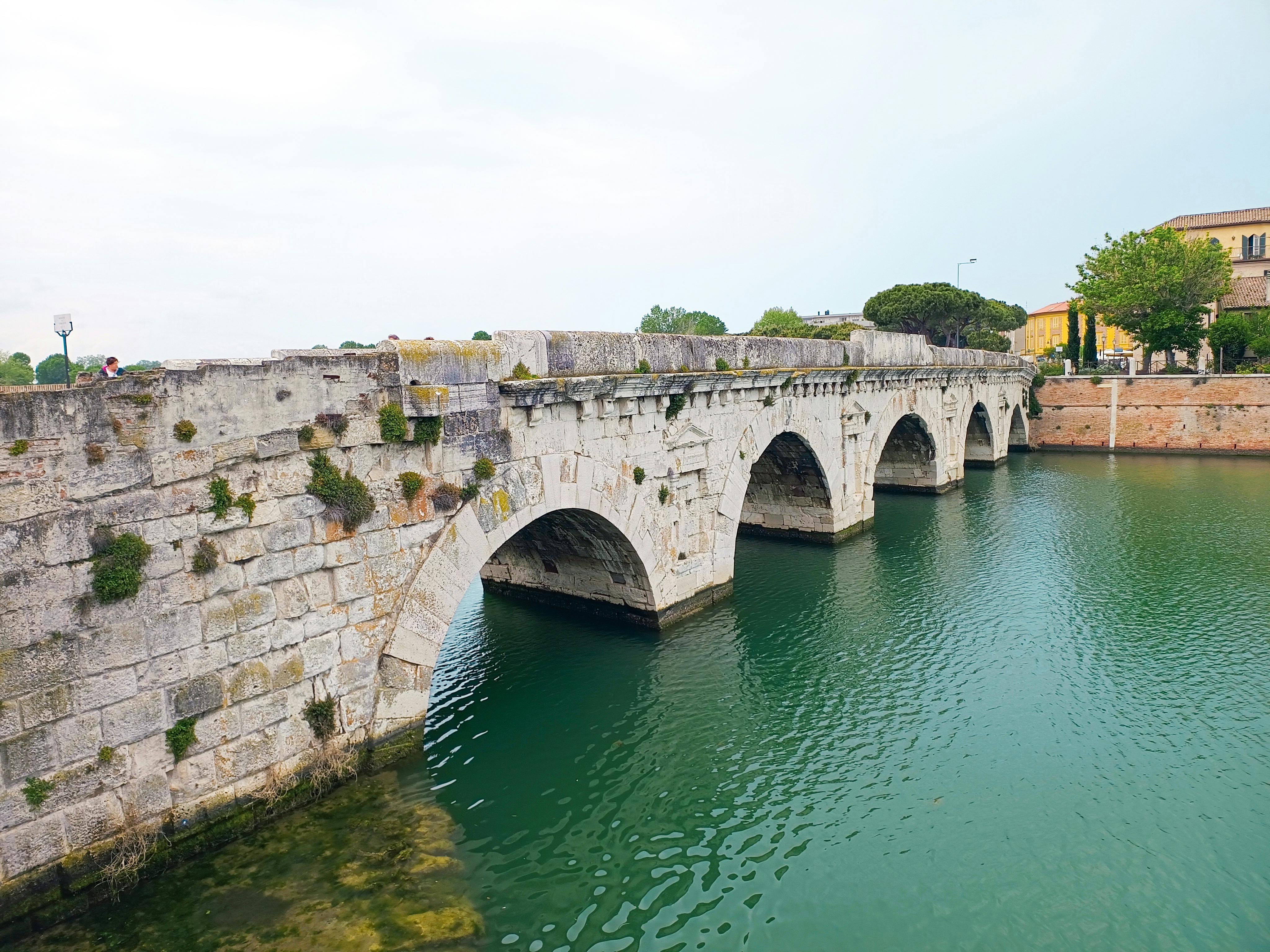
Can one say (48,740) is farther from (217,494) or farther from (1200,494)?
(1200,494)

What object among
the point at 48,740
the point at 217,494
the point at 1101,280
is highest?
the point at 1101,280

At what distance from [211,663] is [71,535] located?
5.62 feet

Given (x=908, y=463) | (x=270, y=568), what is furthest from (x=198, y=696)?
(x=908, y=463)

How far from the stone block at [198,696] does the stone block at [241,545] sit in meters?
1.11

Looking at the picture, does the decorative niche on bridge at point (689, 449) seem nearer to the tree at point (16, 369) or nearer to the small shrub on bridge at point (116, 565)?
the small shrub on bridge at point (116, 565)

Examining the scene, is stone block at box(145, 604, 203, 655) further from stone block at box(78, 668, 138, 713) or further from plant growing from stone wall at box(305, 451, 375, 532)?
plant growing from stone wall at box(305, 451, 375, 532)

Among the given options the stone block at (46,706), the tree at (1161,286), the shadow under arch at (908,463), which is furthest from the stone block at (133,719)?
the tree at (1161,286)

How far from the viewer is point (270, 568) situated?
26.2 feet

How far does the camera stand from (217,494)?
7.48 metres

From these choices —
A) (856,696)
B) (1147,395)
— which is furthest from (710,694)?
(1147,395)

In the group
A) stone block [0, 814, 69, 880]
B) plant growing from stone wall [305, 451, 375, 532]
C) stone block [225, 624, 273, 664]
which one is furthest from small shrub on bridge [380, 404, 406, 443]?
stone block [0, 814, 69, 880]

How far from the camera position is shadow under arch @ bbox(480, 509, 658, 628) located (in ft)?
43.0

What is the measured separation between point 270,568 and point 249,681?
1092 mm

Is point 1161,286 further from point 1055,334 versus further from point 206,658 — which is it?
point 206,658
